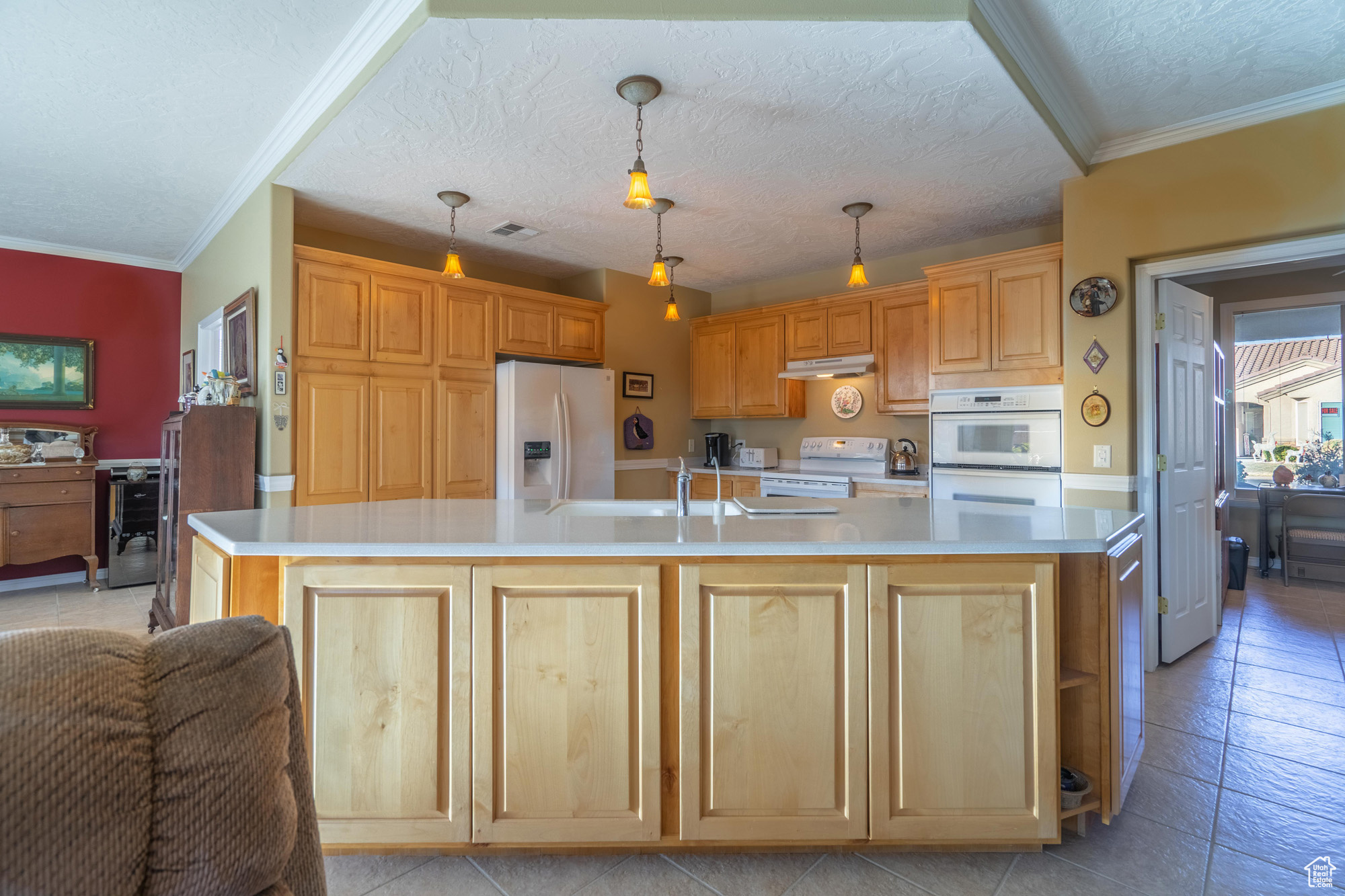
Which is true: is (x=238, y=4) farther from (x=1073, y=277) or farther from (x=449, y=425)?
(x=1073, y=277)

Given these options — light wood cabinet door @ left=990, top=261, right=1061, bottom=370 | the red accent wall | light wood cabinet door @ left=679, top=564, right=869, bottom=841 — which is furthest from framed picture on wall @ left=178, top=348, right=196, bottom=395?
light wood cabinet door @ left=990, top=261, right=1061, bottom=370

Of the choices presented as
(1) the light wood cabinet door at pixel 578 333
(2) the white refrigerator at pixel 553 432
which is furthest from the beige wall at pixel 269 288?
(1) the light wood cabinet door at pixel 578 333

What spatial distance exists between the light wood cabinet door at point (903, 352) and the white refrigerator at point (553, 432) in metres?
1.95

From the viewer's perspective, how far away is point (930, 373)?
13.0ft

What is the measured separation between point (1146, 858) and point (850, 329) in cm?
352

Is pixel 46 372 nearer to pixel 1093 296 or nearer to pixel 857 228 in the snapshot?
pixel 857 228

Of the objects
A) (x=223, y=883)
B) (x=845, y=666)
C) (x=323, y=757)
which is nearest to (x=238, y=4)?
(x=323, y=757)

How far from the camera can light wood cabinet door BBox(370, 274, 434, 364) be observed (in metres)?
3.77

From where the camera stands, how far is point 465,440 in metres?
4.16

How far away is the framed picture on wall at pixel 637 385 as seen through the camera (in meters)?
5.14

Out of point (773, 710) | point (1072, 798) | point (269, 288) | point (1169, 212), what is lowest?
point (1072, 798)

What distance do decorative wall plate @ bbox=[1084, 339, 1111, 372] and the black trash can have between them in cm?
254

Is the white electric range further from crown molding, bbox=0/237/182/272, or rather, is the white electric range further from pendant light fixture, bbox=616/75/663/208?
crown molding, bbox=0/237/182/272

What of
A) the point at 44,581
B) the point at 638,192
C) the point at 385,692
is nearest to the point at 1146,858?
the point at 385,692
